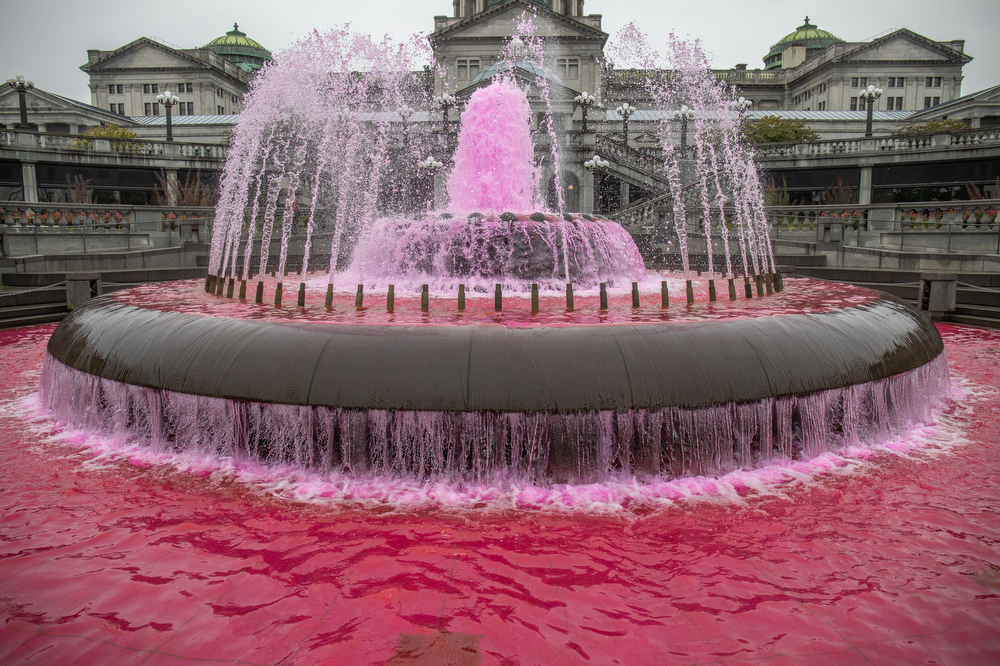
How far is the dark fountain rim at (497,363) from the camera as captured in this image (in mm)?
5488

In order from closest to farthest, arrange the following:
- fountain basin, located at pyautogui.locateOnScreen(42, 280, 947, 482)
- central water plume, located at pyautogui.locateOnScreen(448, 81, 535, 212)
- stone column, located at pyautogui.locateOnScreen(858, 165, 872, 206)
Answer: fountain basin, located at pyautogui.locateOnScreen(42, 280, 947, 482), central water plume, located at pyautogui.locateOnScreen(448, 81, 535, 212), stone column, located at pyautogui.locateOnScreen(858, 165, 872, 206)

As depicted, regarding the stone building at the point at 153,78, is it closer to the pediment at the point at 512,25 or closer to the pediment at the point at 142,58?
the pediment at the point at 142,58

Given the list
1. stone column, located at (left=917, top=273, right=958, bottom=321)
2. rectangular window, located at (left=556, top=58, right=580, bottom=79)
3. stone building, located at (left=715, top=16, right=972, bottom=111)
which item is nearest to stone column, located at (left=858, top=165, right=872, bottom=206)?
→ rectangular window, located at (left=556, top=58, right=580, bottom=79)

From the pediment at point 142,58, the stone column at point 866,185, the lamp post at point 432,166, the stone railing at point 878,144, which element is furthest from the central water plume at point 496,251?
the pediment at point 142,58

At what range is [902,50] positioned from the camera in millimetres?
67062

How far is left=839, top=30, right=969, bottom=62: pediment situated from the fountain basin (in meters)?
74.3

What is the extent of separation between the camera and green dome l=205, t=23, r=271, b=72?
285ft

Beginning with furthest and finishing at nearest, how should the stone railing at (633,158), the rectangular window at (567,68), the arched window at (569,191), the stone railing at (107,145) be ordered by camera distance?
the rectangular window at (567,68)
the arched window at (569,191)
the stone railing at (107,145)
the stone railing at (633,158)

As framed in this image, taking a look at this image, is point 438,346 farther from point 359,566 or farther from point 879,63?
point 879,63

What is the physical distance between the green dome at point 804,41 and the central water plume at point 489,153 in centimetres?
8177

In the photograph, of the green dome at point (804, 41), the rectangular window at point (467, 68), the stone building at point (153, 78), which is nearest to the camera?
the rectangular window at point (467, 68)

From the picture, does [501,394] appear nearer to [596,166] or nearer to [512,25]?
[596,166]

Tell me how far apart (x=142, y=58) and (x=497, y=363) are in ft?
266

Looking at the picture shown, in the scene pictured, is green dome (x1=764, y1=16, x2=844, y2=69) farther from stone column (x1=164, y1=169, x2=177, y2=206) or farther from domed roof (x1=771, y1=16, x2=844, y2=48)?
stone column (x1=164, y1=169, x2=177, y2=206)
